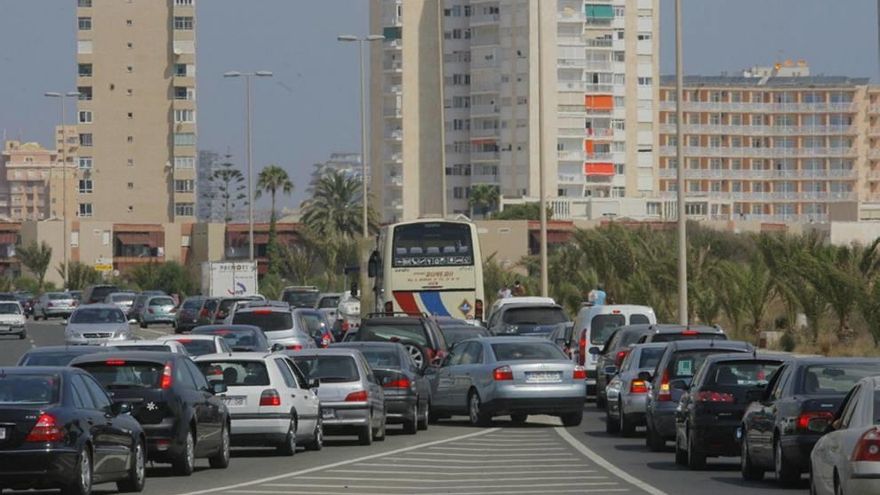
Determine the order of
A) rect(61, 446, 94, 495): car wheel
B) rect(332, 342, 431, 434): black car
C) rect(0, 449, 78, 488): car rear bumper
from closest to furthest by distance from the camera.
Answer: rect(0, 449, 78, 488): car rear bumper
rect(61, 446, 94, 495): car wheel
rect(332, 342, 431, 434): black car

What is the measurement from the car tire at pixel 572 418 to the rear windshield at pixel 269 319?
13.7 metres

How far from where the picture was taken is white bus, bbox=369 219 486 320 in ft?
175

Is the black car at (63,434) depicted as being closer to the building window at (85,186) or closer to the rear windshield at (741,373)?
the rear windshield at (741,373)

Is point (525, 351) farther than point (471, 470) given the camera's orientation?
Yes

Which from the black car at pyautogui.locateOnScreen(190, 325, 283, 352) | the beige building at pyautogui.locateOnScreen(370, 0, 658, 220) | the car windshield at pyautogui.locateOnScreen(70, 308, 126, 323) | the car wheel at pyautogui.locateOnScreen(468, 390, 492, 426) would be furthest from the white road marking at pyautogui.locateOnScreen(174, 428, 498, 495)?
the beige building at pyautogui.locateOnScreen(370, 0, 658, 220)

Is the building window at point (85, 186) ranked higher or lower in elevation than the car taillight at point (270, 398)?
higher

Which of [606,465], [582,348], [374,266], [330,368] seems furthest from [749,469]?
[374,266]

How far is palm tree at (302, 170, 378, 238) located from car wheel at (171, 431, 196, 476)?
128m

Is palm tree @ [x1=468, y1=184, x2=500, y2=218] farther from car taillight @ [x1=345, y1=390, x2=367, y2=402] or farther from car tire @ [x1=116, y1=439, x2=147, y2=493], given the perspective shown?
car tire @ [x1=116, y1=439, x2=147, y2=493]

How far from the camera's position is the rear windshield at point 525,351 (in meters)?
34.4

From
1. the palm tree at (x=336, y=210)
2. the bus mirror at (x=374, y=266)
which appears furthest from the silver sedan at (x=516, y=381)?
the palm tree at (x=336, y=210)

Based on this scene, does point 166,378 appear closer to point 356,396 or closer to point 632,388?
point 356,396

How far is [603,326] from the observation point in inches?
1654

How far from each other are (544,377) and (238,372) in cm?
777
